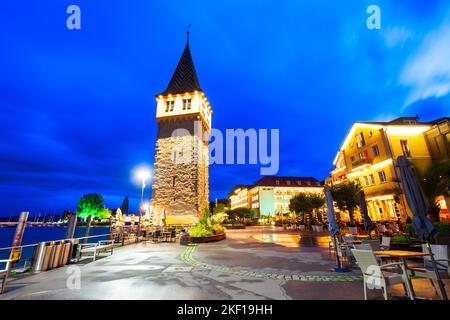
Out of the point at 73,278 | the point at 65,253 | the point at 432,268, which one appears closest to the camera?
the point at 432,268

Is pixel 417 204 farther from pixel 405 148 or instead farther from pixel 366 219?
pixel 405 148

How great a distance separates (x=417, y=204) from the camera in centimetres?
523

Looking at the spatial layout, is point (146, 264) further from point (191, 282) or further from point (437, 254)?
point (437, 254)

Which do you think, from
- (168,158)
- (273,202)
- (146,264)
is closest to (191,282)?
(146,264)

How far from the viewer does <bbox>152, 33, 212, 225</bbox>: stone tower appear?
24.5 metres

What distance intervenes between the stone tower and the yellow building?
20700mm

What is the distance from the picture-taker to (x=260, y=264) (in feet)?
24.3

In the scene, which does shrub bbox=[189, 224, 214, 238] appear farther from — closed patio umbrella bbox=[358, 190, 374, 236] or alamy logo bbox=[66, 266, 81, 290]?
closed patio umbrella bbox=[358, 190, 374, 236]

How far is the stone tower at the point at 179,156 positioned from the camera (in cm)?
2448

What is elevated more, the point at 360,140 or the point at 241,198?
the point at 360,140

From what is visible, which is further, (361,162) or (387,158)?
(361,162)

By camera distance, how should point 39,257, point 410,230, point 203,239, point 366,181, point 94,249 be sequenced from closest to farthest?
1. point 39,257
2. point 94,249
3. point 410,230
4. point 203,239
5. point 366,181

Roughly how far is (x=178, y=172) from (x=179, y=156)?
2081 millimetres

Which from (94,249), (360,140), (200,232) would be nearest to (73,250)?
(94,249)
